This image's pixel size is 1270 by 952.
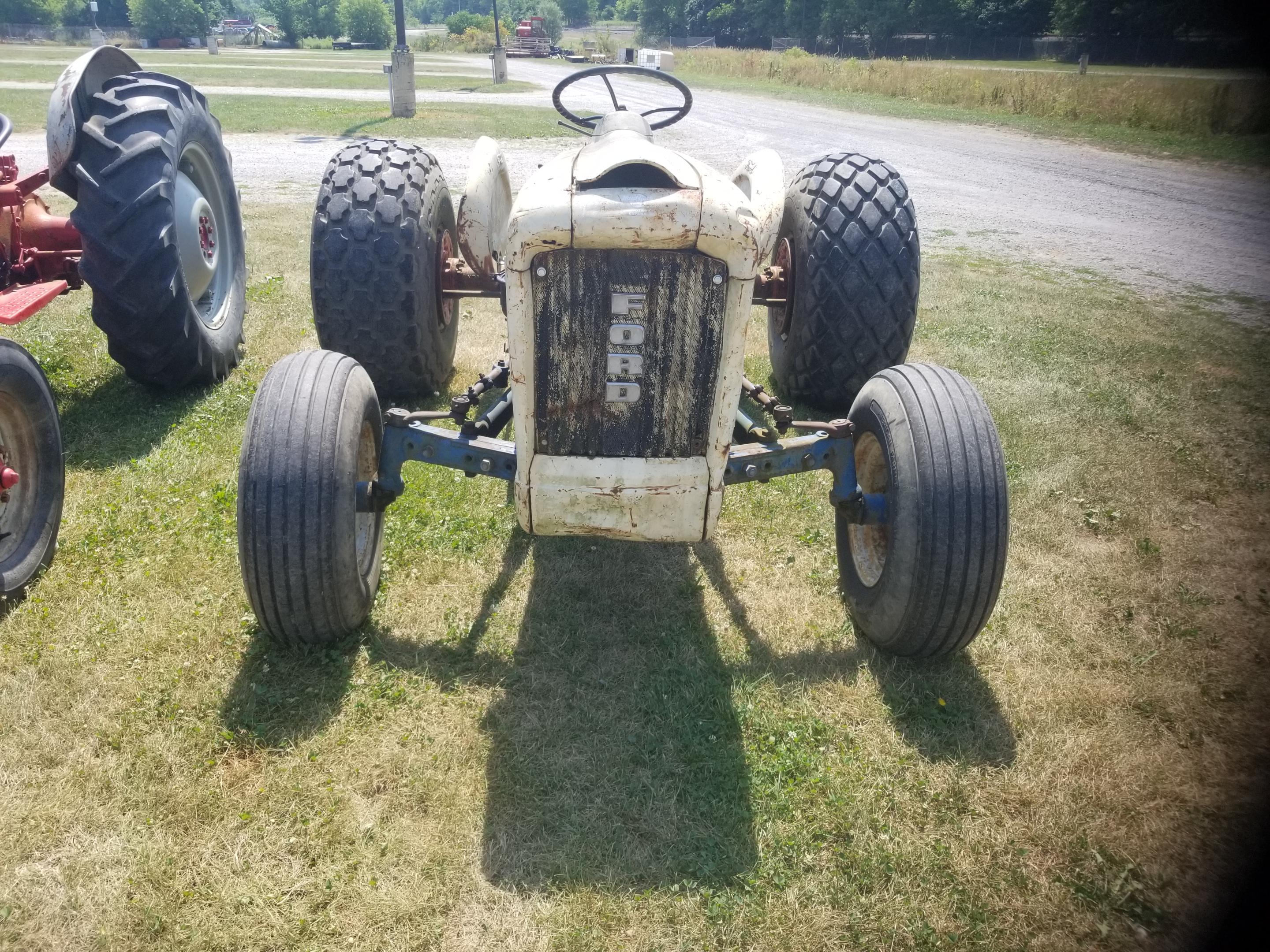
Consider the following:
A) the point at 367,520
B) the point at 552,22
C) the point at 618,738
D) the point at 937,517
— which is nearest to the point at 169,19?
the point at 552,22

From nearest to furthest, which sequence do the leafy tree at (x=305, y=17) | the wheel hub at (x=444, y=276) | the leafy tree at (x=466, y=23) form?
the wheel hub at (x=444, y=276)
the leafy tree at (x=466, y=23)
the leafy tree at (x=305, y=17)

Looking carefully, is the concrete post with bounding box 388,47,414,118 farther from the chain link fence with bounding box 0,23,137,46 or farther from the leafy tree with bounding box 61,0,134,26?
the leafy tree with bounding box 61,0,134,26

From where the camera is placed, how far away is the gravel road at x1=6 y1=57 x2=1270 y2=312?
9.47 meters

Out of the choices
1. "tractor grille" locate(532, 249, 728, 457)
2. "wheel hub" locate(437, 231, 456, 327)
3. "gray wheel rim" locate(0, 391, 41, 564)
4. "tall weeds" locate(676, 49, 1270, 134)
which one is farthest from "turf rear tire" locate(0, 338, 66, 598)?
"tall weeds" locate(676, 49, 1270, 134)

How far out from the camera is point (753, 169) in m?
4.11

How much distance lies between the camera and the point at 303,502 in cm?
282

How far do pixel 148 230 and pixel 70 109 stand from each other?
736mm

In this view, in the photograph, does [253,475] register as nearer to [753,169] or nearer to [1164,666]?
[753,169]

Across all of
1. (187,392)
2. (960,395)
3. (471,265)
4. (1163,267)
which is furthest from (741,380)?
(1163,267)

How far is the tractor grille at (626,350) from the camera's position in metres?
2.65

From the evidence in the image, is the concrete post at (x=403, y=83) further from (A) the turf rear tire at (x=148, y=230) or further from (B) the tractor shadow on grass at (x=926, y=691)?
(B) the tractor shadow on grass at (x=926, y=691)

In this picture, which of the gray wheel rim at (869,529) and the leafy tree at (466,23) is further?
the leafy tree at (466,23)

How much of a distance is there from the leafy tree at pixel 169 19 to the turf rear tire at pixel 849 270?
3270 inches

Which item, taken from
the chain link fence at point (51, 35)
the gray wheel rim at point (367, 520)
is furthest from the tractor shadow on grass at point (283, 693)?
the chain link fence at point (51, 35)
